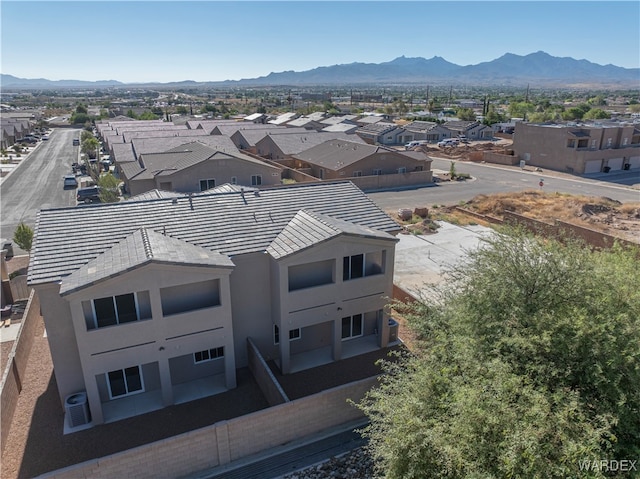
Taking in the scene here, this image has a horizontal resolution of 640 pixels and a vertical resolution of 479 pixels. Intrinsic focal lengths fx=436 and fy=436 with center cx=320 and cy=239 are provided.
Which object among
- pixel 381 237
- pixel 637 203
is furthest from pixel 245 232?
pixel 637 203

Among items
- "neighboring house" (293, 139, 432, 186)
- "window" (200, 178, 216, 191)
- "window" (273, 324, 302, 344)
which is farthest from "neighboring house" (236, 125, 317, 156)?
"window" (273, 324, 302, 344)

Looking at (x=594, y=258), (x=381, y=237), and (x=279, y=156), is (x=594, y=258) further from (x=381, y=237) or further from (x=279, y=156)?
(x=279, y=156)

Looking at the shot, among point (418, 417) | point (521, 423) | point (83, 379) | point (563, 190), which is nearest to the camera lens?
point (521, 423)

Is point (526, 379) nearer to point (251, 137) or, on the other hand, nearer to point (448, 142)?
point (251, 137)

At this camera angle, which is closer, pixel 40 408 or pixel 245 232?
pixel 40 408

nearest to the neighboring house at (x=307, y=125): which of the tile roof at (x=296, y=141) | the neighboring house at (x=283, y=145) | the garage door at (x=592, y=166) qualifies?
the tile roof at (x=296, y=141)

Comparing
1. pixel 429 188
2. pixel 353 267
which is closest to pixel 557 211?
pixel 429 188
